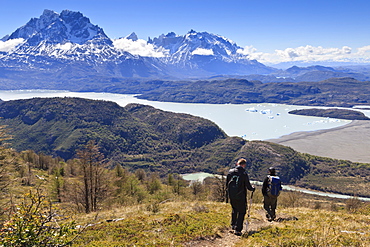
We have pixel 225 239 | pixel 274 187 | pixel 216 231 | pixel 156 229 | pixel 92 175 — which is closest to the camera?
pixel 225 239

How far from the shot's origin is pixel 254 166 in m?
193

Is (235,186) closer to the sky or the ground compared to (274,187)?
closer to the sky

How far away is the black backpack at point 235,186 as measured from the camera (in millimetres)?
10895

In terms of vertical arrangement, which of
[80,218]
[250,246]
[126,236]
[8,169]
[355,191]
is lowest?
[355,191]

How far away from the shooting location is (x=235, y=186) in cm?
1090

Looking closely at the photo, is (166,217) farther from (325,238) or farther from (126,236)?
(325,238)

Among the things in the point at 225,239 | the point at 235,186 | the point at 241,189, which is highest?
the point at 235,186

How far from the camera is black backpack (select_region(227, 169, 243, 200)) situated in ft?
35.7

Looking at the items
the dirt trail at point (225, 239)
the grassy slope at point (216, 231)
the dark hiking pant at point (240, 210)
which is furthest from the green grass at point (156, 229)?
the dark hiking pant at point (240, 210)

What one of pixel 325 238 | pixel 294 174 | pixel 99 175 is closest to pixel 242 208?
pixel 325 238

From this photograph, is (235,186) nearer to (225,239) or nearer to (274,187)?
(225,239)

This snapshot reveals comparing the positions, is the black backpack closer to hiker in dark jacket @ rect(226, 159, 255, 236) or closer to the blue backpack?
hiker in dark jacket @ rect(226, 159, 255, 236)

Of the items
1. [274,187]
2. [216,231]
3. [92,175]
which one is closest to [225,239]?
[216,231]

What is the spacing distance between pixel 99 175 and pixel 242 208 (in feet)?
57.8
